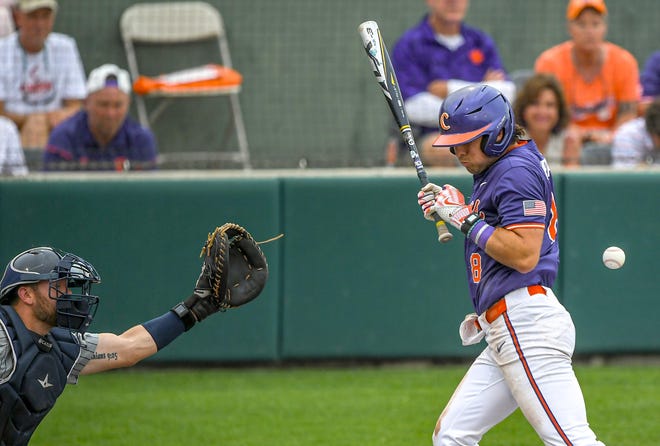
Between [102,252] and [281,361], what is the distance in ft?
4.64

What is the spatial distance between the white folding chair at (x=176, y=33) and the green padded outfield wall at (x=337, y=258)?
330cm

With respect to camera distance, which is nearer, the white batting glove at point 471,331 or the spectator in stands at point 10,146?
the white batting glove at point 471,331

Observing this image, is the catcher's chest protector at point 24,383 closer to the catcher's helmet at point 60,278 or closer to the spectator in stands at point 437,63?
the catcher's helmet at point 60,278

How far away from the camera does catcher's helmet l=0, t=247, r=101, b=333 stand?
14.0 ft

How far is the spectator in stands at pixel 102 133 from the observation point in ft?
26.6

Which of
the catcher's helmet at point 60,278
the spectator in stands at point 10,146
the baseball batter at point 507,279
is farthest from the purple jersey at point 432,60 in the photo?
the catcher's helmet at point 60,278

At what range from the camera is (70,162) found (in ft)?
25.8

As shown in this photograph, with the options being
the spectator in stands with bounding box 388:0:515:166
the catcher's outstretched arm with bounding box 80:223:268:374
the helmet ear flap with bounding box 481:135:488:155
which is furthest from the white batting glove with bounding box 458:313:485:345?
the spectator in stands with bounding box 388:0:515:166

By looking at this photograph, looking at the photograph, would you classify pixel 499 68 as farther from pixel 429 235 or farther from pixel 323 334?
pixel 323 334

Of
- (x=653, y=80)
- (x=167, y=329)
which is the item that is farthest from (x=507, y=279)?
(x=653, y=80)

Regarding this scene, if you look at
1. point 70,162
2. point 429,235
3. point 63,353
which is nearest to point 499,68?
point 429,235

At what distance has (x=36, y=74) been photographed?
356 inches

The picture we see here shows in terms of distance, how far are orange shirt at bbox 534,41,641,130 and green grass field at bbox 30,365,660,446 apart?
2105 millimetres

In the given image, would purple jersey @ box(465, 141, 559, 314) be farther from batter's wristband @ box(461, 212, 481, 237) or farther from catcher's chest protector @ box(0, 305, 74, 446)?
catcher's chest protector @ box(0, 305, 74, 446)
